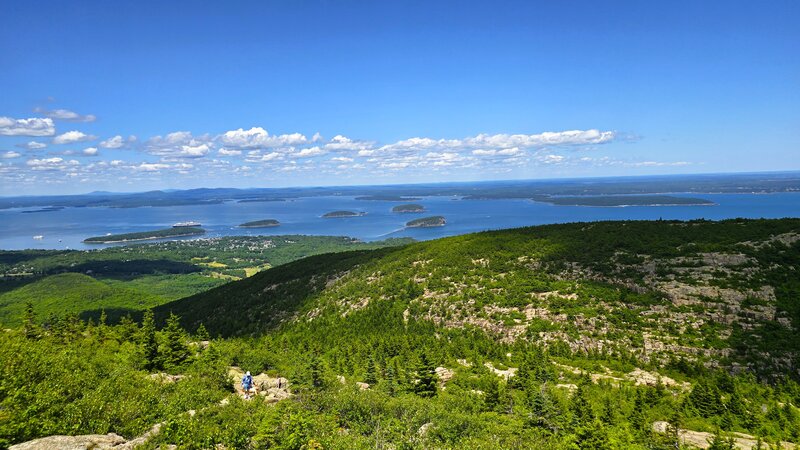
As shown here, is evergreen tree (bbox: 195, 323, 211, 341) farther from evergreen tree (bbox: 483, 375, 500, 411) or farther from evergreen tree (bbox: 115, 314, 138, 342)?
evergreen tree (bbox: 483, 375, 500, 411)

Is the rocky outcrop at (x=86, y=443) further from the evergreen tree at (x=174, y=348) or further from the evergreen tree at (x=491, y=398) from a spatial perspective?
the evergreen tree at (x=174, y=348)

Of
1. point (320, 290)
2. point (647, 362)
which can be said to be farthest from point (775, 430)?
point (320, 290)

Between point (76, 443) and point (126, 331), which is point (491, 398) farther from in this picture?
point (126, 331)

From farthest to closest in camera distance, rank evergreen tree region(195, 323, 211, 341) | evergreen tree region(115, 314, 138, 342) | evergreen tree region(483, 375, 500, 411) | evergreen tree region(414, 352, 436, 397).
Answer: evergreen tree region(195, 323, 211, 341), evergreen tree region(115, 314, 138, 342), evergreen tree region(414, 352, 436, 397), evergreen tree region(483, 375, 500, 411)

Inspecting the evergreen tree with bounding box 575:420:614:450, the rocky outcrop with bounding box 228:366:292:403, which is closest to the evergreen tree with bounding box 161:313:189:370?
the rocky outcrop with bounding box 228:366:292:403

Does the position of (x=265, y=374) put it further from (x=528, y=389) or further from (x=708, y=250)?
(x=708, y=250)

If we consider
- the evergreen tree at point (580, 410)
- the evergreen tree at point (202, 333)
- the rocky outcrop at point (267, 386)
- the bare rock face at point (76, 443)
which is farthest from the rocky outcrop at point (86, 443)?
the evergreen tree at point (202, 333)
